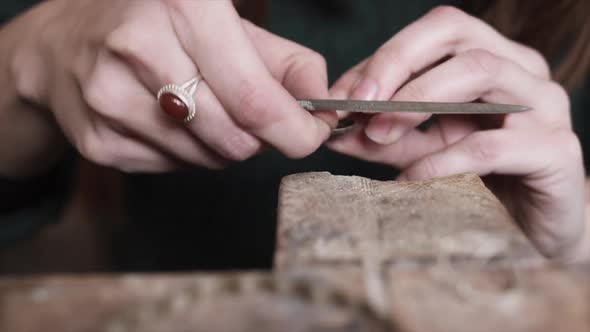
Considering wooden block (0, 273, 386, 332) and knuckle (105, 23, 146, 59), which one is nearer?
wooden block (0, 273, 386, 332)

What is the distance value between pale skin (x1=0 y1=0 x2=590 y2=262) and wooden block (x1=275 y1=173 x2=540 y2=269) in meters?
0.13

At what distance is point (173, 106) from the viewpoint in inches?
19.2

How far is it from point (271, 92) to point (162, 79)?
4.0 inches

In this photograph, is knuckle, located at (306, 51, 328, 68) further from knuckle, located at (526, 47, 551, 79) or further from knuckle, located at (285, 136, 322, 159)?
knuckle, located at (526, 47, 551, 79)

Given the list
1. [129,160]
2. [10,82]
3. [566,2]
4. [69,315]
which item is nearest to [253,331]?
[69,315]

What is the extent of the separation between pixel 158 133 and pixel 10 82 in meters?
0.25

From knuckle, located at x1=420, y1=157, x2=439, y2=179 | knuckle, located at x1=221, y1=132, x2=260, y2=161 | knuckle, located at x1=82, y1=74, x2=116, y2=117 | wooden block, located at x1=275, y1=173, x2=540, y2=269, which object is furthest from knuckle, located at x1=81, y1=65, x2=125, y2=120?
knuckle, located at x1=420, y1=157, x2=439, y2=179

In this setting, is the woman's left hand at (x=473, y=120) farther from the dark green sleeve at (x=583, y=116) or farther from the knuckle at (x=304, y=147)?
the dark green sleeve at (x=583, y=116)

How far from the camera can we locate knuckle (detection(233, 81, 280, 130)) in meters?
0.46

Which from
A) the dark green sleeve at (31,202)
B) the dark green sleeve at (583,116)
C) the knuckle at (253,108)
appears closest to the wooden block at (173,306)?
the knuckle at (253,108)

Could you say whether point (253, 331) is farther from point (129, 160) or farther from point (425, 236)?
point (129, 160)

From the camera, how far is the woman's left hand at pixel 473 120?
55 cm

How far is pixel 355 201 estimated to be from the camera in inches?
14.4

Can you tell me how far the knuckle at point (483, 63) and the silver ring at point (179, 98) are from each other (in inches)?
10.8
